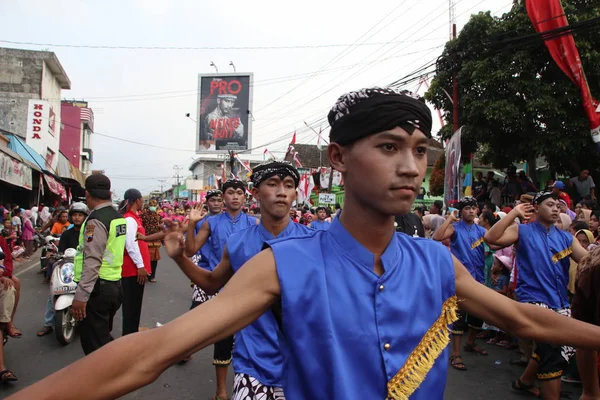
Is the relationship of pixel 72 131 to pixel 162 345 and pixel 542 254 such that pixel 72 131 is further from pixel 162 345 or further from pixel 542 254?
pixel 162 345

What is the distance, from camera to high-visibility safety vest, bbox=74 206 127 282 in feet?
15.4

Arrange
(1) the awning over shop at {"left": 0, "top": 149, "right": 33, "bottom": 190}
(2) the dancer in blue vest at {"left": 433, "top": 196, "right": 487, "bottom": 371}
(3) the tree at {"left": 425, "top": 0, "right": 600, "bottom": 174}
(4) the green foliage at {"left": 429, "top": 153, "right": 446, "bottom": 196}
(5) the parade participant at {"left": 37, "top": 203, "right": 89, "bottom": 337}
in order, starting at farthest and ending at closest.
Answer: (4) the green foliage at {"left": 429, "top": 153, "right": 446, "bottom": 196}
(1) the awning over shop at {"left": 0, "top": 149, "right": 33, "bottom": 190}
(3) the tree at {"left": 425, "top": 0, "right": 600, "bottom": 174}
(5) the parade participant at {"left": 37, "top": 203, "right": 89, "bottom": 337}
(2) the dancer in blue vest at {"left": 433, "top": 196, "right": 487, "bottom": 371}

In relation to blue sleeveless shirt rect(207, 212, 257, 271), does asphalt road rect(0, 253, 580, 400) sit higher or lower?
lower

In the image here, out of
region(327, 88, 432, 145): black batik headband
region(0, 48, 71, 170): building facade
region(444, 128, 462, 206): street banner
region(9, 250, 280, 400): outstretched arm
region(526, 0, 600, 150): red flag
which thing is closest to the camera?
region(9, 250, 280, 400): outstretched arm

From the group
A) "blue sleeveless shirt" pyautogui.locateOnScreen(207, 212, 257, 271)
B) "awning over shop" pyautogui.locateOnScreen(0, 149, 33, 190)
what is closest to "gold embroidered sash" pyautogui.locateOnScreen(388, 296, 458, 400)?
"blue sleeveless shirt" pyautogui.locateOnScreen(207, 212, 257, 271)

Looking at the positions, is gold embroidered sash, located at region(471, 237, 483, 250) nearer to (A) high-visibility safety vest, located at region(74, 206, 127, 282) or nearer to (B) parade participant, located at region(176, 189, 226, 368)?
(B) parade participant, located at region(176, 189, 226, 368)

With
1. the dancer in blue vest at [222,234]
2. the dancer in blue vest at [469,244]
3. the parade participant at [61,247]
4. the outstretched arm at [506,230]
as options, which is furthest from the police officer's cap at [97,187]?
the dancer in blue vest at [469,244]

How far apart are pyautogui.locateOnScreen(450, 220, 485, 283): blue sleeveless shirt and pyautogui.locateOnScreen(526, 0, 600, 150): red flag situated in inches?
258

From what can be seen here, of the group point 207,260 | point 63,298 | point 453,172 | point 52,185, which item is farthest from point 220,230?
point 52,185

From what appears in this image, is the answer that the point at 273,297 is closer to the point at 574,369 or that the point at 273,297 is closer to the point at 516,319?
the point at 516,319

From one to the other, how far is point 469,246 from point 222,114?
3573cm

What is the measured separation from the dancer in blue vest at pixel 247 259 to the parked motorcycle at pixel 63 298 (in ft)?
13.1

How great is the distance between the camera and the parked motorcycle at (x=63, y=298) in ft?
21.8

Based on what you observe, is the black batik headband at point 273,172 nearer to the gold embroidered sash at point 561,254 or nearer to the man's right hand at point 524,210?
the man's right hand at point 524,210
